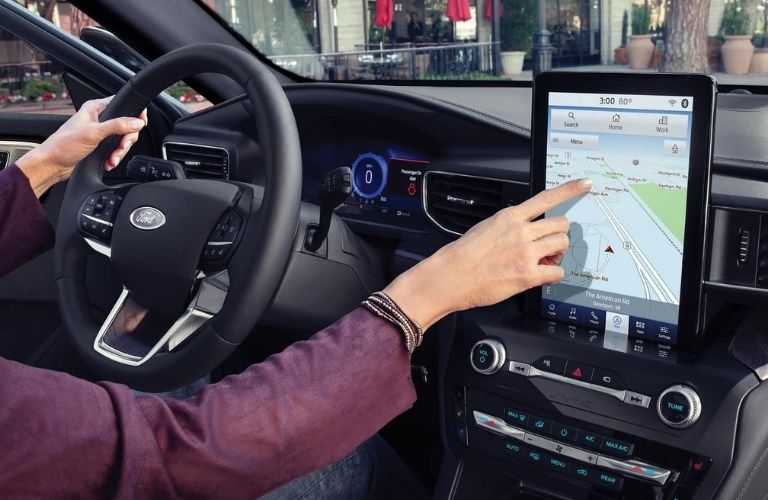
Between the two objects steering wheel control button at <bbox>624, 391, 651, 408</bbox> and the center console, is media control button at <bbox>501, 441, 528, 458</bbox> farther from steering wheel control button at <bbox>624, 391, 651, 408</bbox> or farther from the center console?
steering wheel control button at <bbox>624, 391, 651, 408</bbox>

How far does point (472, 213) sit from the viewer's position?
158cm

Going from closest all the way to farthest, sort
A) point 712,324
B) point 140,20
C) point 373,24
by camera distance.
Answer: point 712,324
point 140,20
point 373,24

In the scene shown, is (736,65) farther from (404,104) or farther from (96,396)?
(96,396)

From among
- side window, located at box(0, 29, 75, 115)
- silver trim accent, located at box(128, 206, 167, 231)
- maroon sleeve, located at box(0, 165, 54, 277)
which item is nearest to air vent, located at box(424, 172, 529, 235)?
silver trim accent, located at box(128, 206, 167, 231)

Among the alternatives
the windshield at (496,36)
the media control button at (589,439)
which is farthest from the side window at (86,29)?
the media control button at (589,439)

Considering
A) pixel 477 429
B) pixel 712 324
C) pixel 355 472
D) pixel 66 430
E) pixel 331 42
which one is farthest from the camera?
pixel 331 42

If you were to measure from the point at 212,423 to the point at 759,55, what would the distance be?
4.25ft

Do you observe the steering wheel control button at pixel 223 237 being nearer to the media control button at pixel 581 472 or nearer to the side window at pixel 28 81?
the media control button at pixel 581 472

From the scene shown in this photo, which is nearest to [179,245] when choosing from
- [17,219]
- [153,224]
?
[153,224]

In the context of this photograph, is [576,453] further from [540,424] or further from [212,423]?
[212,423]

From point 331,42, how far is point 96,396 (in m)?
1.92

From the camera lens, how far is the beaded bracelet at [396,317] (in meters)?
0.98

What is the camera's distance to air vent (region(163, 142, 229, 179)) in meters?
1.96

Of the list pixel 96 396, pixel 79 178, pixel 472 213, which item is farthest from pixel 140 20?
pixel 96 396
